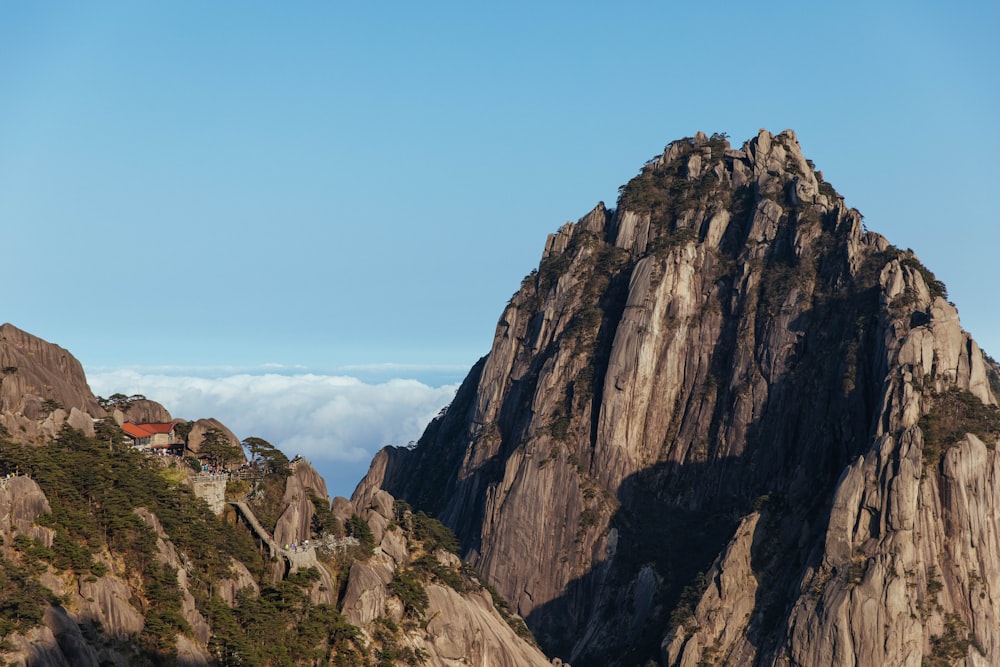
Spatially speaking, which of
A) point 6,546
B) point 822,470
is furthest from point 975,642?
point 6,546

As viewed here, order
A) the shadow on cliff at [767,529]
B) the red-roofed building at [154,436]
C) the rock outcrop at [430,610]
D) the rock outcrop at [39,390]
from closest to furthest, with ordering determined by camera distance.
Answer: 1. the rock outcrop at [39,390]
2. the rock outcrop at [430,610]
3. the red-roofed building at [154,436]
4. the shadow on cliff at [767,529]

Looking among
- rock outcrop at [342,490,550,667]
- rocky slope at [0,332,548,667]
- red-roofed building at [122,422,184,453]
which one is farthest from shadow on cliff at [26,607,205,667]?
red-roofed building at [122,422,184,453]

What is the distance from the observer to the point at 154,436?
138 meters

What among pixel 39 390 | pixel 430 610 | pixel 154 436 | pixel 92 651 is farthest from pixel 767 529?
pixel 92 651

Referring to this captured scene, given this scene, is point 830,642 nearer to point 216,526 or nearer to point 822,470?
point 822,470

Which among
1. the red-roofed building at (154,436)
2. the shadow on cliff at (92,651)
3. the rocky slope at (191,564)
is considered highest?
the red-roofed building at (154,436)

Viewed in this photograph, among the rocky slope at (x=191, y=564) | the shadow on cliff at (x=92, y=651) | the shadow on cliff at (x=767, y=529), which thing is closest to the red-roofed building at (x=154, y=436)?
the rocky slope at (x=191, y=564)

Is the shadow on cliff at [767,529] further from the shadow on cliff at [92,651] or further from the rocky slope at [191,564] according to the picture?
the shadow on cliff at [92,651]

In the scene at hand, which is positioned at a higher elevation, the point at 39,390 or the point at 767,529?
the point at 767,529

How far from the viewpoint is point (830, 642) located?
165125 mm

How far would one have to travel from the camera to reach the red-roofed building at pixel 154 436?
445ft

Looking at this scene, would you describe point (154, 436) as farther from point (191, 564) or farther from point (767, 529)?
point (767, 529)

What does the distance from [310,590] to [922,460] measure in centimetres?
7219

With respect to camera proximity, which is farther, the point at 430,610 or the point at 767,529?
the point at 767,529
